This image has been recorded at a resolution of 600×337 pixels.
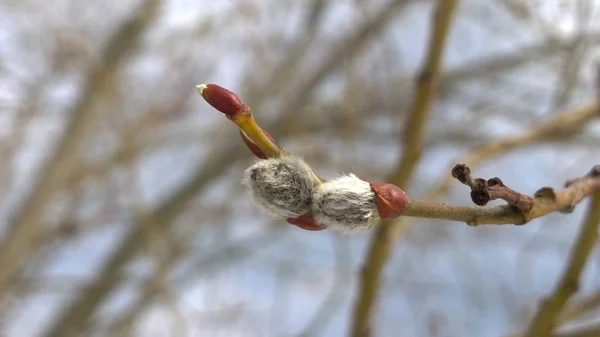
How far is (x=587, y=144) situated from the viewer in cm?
196

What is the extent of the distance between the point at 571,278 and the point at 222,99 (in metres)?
0.59

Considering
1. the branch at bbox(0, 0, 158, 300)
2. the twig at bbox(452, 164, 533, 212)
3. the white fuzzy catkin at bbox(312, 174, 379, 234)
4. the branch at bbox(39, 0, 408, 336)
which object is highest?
the branch at bbox(0, 0, 158, 300)

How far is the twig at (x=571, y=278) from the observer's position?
735mm

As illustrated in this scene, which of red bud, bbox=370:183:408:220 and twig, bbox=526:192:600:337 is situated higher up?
red bud, bbox=370:183:408:220

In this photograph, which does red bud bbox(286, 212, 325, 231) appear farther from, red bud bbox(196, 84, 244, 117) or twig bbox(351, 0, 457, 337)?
twig bbox(351, 0, 457, 337)

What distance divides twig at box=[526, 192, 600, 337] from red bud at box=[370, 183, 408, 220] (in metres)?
0.43

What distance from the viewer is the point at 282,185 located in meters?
0.36

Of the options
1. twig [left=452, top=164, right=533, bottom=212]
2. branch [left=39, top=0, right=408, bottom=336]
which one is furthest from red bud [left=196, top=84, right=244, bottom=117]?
branch [left=39, top=0, right=408, bottom=336]

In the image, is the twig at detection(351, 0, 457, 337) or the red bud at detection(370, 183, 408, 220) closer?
the red bud at detection(370, 183, 408, 220)

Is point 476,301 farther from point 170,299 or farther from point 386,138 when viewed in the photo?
point 170,299

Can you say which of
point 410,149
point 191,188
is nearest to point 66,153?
point 191,188

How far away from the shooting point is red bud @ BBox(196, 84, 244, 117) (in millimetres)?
372

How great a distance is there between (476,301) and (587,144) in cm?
98

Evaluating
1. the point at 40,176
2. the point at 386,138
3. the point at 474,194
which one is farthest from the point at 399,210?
the point at 386,138
